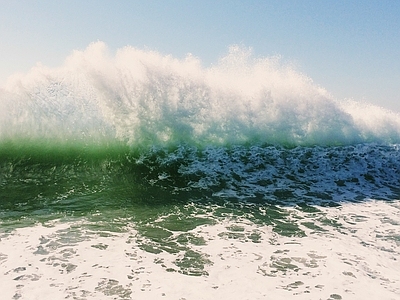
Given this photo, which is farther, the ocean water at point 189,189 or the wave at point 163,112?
the wave at point 163,112

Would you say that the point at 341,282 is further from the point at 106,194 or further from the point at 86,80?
the point at 86,80

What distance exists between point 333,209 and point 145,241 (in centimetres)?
540

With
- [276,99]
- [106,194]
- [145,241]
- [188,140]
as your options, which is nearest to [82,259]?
[145,241]

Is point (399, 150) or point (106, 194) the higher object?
point (399, 150)

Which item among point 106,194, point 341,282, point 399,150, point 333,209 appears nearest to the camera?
point 341,282

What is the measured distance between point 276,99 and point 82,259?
11785mm

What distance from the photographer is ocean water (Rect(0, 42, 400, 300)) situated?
5.66m

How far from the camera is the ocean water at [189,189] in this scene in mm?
5656

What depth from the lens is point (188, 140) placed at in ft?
45.6

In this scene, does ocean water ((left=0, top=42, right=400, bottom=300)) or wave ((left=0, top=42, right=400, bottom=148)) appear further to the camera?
wave ((left=0, top=42, right=400, bottom=148))

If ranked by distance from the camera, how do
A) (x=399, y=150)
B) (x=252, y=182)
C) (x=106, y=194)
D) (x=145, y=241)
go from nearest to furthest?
(x=145, y=241), (x=106, y=194), (x=252, y=182), (x=399, y=150)

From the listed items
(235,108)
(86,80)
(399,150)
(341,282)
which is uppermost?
(86,80)

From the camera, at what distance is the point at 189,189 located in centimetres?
1088

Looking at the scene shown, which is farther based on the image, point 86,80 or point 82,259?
point 86,80
